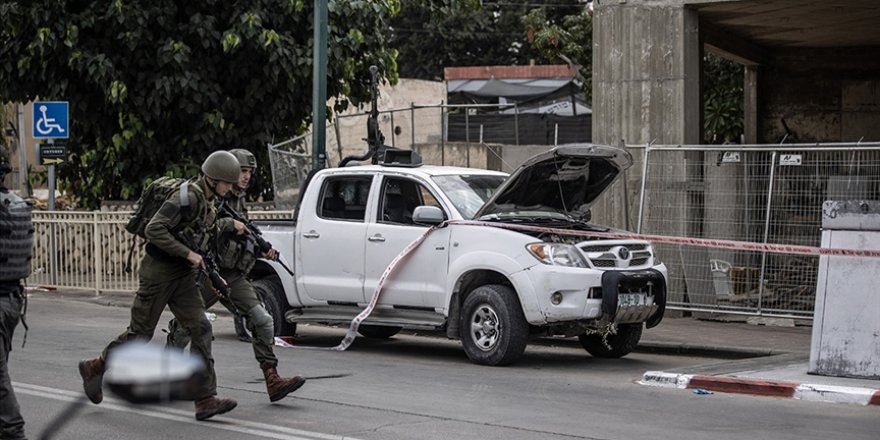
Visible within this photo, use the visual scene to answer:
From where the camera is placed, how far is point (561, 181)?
12758mm

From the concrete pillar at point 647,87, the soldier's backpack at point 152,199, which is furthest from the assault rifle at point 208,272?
the concrete pillar at point 647,87

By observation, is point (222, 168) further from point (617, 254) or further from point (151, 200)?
point (617, 254)

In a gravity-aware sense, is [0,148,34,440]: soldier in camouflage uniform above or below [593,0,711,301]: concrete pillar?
below

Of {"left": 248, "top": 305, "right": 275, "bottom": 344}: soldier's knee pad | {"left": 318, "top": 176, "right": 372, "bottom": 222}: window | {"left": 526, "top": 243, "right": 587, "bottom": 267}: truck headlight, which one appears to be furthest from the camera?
{"left": 318, "top": 176, "right": 372, "bottom": 222}: window

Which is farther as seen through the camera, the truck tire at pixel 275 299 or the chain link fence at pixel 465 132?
the chain link fence at pixel 465 132

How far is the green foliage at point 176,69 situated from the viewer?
2111cm

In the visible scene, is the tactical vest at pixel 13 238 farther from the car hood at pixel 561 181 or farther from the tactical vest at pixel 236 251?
the car hood at pixel 561 181

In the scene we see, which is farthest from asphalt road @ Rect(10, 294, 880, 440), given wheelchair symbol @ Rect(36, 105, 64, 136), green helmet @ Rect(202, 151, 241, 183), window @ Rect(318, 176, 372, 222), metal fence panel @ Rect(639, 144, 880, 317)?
wheelchair symbol @ Rect(36, 105, 64, 136)

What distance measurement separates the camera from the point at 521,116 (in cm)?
3152

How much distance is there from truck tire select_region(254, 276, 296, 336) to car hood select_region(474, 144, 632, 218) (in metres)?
2.71

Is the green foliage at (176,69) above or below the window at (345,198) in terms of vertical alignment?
above

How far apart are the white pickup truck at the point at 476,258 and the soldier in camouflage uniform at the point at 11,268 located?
5414 millimetres

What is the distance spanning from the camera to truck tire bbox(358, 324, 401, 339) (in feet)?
48.8

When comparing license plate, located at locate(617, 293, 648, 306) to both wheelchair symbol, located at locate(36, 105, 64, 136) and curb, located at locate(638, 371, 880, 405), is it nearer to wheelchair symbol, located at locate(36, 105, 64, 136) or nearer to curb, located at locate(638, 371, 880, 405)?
curb, located at locate(638, 371, 880, 405)
